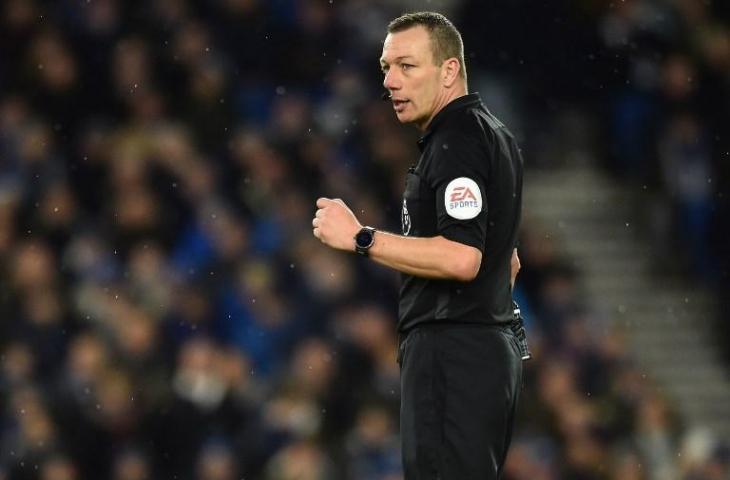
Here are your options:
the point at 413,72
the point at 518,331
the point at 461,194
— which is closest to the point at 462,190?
the point at 461,194

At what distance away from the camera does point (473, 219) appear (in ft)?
11.5

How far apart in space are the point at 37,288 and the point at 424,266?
4580 millimetres

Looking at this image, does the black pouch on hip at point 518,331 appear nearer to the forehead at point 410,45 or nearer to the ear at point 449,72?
the ear at point 449,72

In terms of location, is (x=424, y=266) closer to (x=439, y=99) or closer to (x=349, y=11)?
(x=439, y=99)

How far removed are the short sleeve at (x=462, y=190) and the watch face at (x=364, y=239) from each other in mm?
176

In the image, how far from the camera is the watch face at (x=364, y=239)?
353cm

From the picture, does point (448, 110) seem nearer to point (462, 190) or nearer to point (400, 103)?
point (400, 103)

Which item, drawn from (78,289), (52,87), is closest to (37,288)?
(78,289)

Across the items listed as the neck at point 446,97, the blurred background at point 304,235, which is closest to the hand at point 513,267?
the neck at point 446,97

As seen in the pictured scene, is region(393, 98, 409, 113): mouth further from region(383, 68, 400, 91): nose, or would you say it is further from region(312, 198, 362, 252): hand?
region(312, 198, 362, 252): hand

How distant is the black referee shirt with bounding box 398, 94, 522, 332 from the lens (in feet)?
11.5

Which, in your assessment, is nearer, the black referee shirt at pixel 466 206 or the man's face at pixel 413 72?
the black referee shirt at pixel 466 206

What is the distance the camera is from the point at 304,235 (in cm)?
834

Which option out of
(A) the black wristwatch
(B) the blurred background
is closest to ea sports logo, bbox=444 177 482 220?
(A) the black wristwatch
